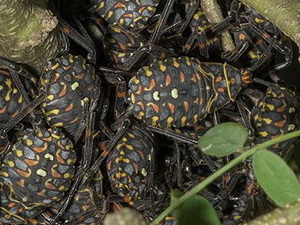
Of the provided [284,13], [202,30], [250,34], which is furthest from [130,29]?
[284,13]

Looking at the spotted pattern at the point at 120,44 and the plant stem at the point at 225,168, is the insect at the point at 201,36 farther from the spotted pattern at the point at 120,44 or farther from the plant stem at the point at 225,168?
the plant stem at the point at 225,168

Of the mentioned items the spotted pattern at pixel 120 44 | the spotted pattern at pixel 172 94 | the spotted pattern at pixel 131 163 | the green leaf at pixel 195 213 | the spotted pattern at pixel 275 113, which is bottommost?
the spotted pattern at pixel 131 163

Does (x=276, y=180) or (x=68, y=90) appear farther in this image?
(x=68, y=90)

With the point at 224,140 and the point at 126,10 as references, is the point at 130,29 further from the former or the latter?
the point at 224,140

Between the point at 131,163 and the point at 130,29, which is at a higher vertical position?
the point at 130,29

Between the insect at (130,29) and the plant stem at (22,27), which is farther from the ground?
the plant stem at (22,27)

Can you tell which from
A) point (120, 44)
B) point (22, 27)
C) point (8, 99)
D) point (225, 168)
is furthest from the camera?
point (120, 44)

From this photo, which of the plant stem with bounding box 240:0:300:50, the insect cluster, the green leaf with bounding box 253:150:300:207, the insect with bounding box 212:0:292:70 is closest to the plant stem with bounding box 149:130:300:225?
the green leaf with bounding box 253:150:300:207

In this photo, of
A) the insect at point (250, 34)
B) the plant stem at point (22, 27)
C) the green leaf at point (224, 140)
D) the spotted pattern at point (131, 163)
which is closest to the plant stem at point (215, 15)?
the insect at point (250, 34)
